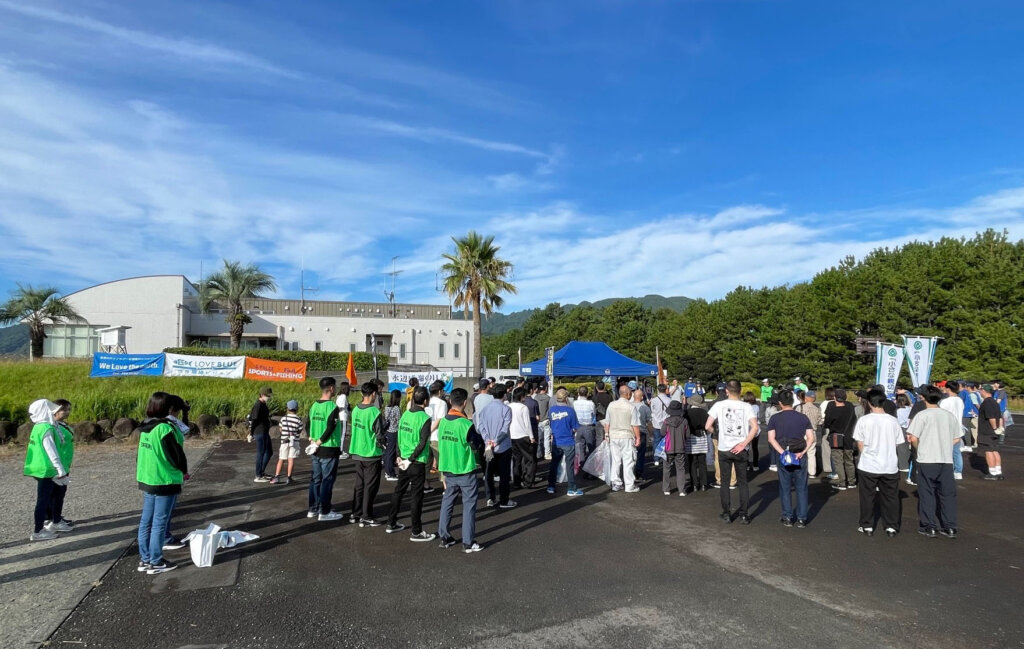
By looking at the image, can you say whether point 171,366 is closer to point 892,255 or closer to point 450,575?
point 450,575

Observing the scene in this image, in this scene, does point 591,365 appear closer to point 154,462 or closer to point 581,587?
point 581,587

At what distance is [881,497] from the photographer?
7090 millimetres

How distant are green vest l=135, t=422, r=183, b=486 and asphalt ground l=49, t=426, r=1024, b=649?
0.93 m

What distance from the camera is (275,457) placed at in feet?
44.8

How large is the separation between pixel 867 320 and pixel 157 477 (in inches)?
1677

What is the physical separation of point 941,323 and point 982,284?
3.04 m

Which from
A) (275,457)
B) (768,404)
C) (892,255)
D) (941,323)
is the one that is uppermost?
(892,255)

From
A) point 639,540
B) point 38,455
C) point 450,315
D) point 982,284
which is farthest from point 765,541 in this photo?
point 450,315

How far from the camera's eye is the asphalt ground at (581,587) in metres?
4.43

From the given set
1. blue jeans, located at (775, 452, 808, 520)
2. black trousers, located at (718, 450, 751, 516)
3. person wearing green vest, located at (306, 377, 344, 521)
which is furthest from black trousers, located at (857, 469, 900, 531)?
person wearing green vest, located at (306, 377, 344, 521)

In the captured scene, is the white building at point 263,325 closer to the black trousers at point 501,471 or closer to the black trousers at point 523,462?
the black trousers at point 523,462

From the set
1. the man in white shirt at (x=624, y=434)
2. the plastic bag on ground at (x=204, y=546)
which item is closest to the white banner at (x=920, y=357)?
the man in white shirt at (x=624, y=434)

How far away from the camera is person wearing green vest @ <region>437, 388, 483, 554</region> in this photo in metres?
6.47

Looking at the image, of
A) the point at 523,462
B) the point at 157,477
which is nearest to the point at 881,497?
the point at 523,462
